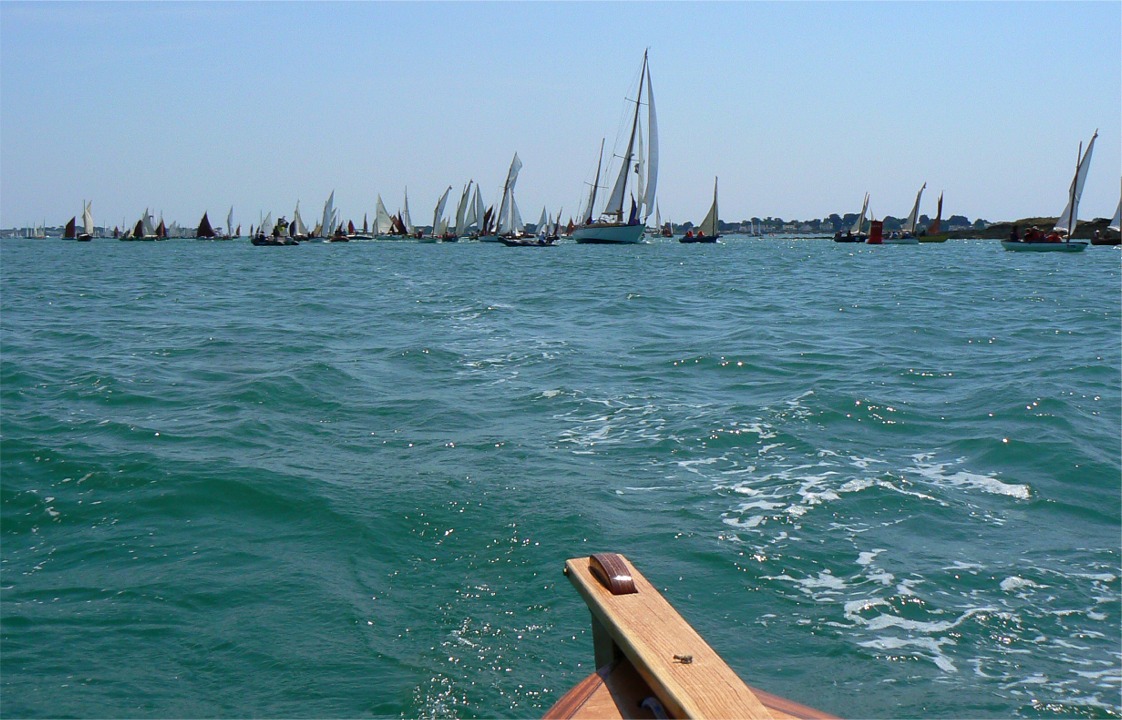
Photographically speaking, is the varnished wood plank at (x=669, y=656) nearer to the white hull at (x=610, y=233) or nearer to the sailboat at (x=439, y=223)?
the white hull at (x=610, y=233)

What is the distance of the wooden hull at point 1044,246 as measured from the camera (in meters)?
58.1

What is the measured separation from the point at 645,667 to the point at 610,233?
79.6m

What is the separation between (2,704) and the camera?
4836mm

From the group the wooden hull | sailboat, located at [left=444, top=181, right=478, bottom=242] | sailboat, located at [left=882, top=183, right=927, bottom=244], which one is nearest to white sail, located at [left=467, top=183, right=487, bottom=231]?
sailboat, located at [left=444, top=181, right=478, bottom=242]

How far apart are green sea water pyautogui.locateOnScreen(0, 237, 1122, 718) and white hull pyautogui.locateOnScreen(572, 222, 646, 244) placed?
63.8 m

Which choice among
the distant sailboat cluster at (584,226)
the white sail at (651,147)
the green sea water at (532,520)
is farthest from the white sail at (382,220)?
the green sea water at (532,520)

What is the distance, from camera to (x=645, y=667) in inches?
108

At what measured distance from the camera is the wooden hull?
191 feet

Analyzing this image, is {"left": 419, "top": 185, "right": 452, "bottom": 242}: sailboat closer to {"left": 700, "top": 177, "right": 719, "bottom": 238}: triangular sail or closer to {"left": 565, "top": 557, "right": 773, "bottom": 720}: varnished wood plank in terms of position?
{"left": 700, "top": 177, "right": 719, "bottom": 238}: triangular sail

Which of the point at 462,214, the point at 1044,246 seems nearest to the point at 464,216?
the point at 462,214

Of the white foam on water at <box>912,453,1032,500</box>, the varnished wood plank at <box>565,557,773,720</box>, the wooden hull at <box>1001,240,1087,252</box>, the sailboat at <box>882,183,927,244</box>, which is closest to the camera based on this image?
the varnished wood plank at <box>565,557,773,720</box>

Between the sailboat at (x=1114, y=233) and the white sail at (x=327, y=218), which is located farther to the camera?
the white sail at (x=327, y=218)

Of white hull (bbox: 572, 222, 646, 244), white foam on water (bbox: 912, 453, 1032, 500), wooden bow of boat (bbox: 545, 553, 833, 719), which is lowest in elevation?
white foam on water (bbox: 912, 453, 1032, 500)

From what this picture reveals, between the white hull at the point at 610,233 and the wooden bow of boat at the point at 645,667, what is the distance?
76849mm
